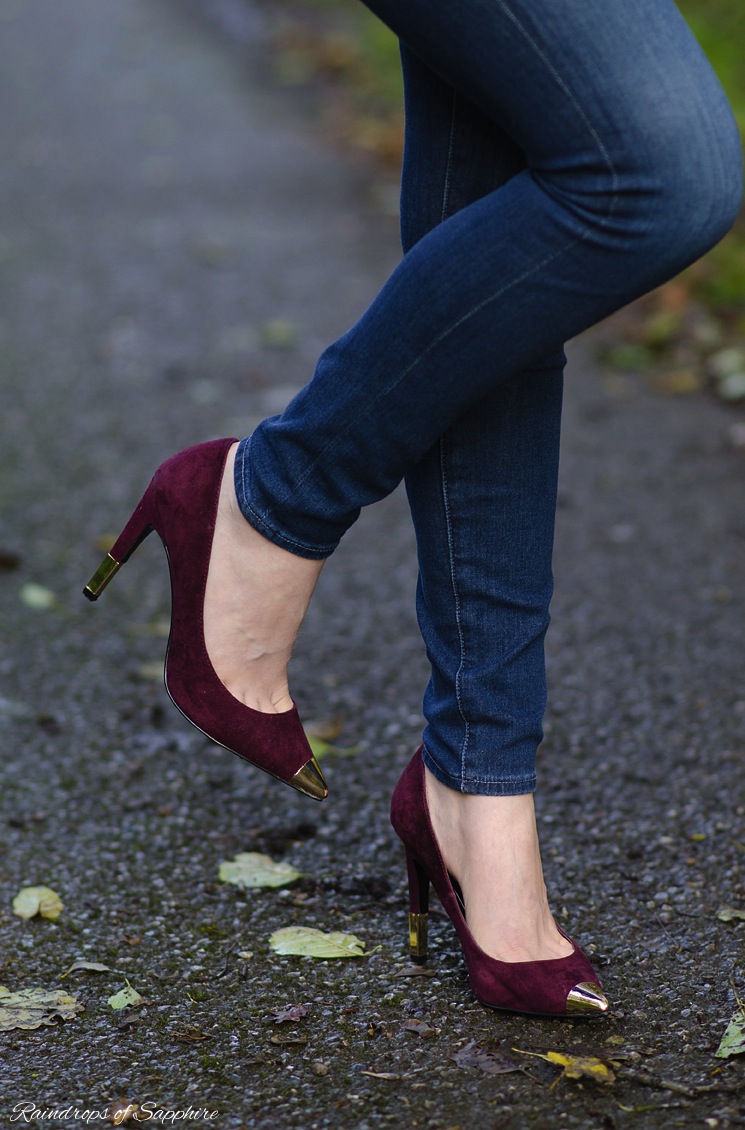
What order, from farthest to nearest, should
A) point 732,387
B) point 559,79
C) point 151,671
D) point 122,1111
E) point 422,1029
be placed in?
point 732,387 → point 151,671 → point 422,1029 → point 122,1111 → point 559,79

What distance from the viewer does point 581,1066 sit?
1.13m

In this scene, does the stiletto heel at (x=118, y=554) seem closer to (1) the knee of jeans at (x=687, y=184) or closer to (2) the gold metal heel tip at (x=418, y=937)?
(2) the gold metal heel tip at (x=418, y=937)

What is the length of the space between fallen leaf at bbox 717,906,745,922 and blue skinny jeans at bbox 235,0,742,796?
1.13ft

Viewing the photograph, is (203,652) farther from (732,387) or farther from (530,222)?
(732,387)

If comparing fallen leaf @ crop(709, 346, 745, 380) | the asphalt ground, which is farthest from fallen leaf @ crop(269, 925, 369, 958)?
fallen leaf @ crop(709, 346, 745, 380)

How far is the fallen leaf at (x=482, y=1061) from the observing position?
1.14 metres

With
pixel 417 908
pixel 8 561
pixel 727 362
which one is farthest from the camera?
pixel 727 362

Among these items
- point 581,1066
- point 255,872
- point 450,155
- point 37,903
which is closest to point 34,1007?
point 37,903

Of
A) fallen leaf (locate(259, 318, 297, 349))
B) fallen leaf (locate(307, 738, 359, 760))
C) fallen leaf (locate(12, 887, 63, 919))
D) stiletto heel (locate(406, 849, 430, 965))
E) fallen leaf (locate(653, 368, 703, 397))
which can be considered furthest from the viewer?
fallen leaf (locate(259, 318, 297, 349))

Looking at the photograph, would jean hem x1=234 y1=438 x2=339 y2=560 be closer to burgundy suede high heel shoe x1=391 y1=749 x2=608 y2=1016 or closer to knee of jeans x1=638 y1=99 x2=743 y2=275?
burgundy suede high heel shoe x1=391 y1=749 x2=608 y2=1016

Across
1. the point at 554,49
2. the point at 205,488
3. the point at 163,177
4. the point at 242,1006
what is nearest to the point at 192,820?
the point at 242,1006

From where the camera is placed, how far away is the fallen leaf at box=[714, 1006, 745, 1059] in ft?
3.76

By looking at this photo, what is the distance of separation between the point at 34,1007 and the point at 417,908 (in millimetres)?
408

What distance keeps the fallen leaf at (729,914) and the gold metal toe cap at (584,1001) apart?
259 mm
